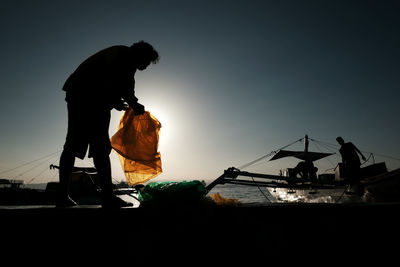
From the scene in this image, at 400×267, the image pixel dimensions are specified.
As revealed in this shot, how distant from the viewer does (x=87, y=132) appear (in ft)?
7.09

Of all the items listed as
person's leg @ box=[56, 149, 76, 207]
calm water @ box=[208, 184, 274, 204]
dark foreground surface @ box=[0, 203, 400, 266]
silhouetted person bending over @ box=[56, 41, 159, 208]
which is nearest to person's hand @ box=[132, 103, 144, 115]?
silhouetted person bending over @ box=[56, 41, 159, 208]

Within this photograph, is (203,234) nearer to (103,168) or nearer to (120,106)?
(103,168)

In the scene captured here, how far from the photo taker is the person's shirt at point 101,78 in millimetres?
Answer: 2184

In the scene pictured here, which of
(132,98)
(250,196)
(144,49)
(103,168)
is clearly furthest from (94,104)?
(250,196)

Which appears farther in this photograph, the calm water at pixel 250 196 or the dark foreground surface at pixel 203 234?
the calm water at pixel 250 196

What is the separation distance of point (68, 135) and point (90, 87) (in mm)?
573

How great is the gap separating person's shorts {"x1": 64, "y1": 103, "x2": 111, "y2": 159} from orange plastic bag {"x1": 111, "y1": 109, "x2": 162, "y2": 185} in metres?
0.55

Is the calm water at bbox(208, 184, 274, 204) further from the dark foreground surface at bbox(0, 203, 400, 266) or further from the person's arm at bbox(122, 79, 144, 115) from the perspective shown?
the person's arm at bbox(122, 79, 144, 115)

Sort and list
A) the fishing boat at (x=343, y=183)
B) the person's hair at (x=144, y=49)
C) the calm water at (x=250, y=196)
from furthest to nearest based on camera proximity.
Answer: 1. the calm water at (x=250, y=196)
2. the fishing boat at (x=343, y=183)
3. the person's hair at (x=144, y=49)

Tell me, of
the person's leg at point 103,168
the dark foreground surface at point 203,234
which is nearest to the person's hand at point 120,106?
the person's leg at point 103,168

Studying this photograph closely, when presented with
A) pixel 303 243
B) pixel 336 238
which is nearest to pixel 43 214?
pixel 303 243

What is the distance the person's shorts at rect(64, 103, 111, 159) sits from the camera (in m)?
2.15

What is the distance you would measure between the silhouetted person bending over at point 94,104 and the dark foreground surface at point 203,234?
0.51m

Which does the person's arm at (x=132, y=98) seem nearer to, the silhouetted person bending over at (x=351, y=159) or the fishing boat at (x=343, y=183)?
the fishing boat at (x=343, y=183)
